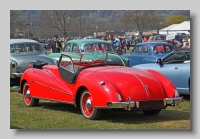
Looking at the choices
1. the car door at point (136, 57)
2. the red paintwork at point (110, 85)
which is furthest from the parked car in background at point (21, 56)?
the red paintwork at point (110, 85)

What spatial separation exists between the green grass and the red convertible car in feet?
0.78

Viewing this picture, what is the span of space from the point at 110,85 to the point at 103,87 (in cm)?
13

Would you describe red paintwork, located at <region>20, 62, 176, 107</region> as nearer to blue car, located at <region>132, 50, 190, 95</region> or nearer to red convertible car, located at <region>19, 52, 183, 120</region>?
red convertible car, located at <region>19, 52, 183, 120</region>

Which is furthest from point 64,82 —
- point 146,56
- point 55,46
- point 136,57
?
point 55,46

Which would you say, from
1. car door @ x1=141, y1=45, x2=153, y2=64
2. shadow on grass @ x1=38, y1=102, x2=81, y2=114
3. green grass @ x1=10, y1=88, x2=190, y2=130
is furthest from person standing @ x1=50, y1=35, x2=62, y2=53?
green grass @ x1=10, y1=88, x2=190, y2=130

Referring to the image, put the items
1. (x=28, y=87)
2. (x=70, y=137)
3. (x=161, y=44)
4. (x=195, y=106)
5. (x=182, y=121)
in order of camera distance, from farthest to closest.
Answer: (x=161, y=44) < (x=28, y=87) < (x=182, y=121) < (x=195, y=106) < (x=70, y=137)

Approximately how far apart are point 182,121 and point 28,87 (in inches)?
148

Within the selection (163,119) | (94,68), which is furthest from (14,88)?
(163,119)

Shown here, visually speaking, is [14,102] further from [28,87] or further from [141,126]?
[141,126]

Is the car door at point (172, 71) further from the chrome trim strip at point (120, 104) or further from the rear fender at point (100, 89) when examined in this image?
the chrome trim strip at point (120, 104)

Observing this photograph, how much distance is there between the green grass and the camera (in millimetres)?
7641

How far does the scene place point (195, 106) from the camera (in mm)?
7383

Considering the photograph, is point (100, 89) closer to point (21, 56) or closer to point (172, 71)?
point (172, 71)

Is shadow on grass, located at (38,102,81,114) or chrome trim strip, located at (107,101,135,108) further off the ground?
chrome trim strip, located at (107,101,135,108)
